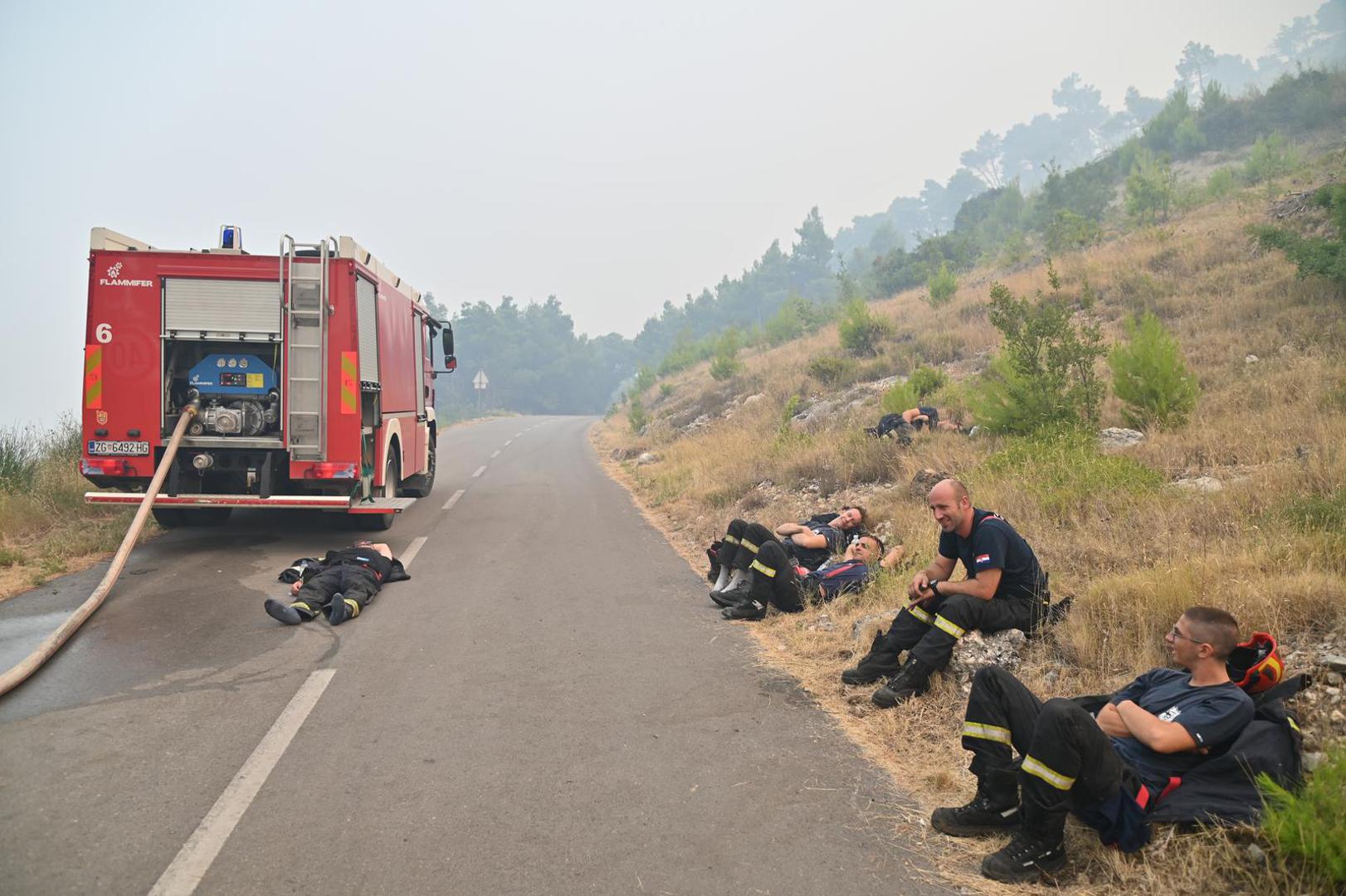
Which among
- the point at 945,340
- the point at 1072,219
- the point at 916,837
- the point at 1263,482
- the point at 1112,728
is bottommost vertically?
the point at 916,837

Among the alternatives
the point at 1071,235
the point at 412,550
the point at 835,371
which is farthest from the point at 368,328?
the point at 1071,235

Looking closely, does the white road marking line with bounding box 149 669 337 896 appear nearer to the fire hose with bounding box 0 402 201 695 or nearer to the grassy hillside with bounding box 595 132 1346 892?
the fire hose with bounding box 0 402 201 695

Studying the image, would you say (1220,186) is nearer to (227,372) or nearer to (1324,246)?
(1324,246)

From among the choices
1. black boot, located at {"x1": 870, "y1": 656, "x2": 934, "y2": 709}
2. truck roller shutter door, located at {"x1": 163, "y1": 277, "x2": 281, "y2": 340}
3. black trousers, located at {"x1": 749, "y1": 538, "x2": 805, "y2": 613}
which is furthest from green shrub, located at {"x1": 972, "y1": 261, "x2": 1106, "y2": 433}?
truck roller shutter door, located at {"x1": 163, "y1": 277, "x2": 281, "y2": 340}

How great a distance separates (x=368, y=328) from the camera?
1069 centimetres

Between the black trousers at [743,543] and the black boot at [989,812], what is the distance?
4.13m

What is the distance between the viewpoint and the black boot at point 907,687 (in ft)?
17.5

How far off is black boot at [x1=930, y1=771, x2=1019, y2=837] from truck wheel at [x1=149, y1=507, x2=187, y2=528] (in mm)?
10444

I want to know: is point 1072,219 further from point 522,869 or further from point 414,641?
point 522,869

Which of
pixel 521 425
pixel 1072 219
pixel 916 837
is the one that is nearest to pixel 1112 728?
pixel 916 837

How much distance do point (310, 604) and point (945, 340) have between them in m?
16.8

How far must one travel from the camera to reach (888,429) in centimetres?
1294

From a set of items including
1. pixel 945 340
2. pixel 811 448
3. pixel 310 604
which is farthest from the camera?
pixel 945 340

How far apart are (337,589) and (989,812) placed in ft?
19.0
